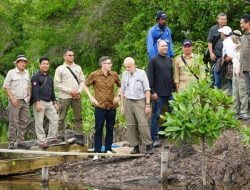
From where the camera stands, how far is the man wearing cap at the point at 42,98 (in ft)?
46.8

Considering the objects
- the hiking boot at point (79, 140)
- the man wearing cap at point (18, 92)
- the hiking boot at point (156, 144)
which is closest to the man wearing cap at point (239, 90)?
the hiking boot at point (156, 144)

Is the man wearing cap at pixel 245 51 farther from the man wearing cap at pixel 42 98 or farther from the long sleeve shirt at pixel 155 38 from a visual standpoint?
the man wearing cap at pixel 42 98

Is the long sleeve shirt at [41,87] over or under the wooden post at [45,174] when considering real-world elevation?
over

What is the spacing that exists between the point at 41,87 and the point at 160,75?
233 cm

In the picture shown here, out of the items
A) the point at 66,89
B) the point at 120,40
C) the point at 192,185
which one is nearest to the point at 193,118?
the point at 192,185

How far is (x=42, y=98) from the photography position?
14352 mm

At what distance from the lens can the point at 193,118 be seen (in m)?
11.4

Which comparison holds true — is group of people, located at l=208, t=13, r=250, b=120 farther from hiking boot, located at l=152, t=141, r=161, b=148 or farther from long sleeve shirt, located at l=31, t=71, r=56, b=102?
long sleeve shirt, located at l=31, t=71, r=56, b=102

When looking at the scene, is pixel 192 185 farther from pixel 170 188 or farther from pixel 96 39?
pixel 96 39

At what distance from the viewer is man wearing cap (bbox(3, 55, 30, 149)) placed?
46.2 feet

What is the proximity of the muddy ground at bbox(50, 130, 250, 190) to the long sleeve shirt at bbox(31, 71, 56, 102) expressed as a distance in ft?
4.49

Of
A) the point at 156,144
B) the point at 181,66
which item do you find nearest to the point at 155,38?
the point at 181,66

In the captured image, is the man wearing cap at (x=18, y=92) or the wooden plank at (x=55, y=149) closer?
the man wearing cap at (x=18, y=92)

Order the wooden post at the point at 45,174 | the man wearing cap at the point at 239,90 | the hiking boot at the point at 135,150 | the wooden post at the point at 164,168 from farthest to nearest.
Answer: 1. the hiking boot at the point at 135,150
2. the man wearing cap at the point at 239,90
3. the wooden post at the point at 45,174
4. the wooden post at the point at 164,168
